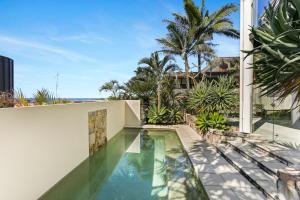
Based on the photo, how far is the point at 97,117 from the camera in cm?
877

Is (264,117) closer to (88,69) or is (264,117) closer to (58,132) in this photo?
(58,132)

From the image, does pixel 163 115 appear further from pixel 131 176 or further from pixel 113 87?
pixel 131 176

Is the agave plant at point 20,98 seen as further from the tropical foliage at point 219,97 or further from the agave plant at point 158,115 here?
the agave plant at point 158,115

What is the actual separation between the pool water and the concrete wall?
1.17 feet

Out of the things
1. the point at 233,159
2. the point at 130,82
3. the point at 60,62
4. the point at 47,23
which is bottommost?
the point at 233,159

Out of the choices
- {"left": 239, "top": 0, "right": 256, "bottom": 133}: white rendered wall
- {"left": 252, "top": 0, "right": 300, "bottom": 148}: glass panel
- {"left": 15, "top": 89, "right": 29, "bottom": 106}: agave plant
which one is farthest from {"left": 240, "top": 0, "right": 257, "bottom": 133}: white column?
{"left": 15, "top": 89, "right": 29, "bottom": 106}: agave plant

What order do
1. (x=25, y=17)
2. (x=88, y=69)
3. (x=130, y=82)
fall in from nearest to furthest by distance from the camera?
(x=25, y=17) < (x=130, y=82) < (x=88, y=69)

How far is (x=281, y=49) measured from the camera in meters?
3.04

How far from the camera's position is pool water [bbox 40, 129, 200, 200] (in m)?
4.68

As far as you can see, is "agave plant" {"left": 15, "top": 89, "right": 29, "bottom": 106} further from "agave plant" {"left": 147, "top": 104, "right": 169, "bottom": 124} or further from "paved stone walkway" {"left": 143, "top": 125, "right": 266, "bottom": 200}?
"agave plant" {"left": 147, "top": 104, "right": 169, "bottom": 124}

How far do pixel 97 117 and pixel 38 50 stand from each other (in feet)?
29.3

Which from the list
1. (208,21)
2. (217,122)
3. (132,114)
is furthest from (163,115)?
(208,21)

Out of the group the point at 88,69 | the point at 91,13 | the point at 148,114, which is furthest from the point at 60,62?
the point at 148,114

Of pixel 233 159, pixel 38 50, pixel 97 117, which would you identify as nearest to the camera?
pixel 233 159
